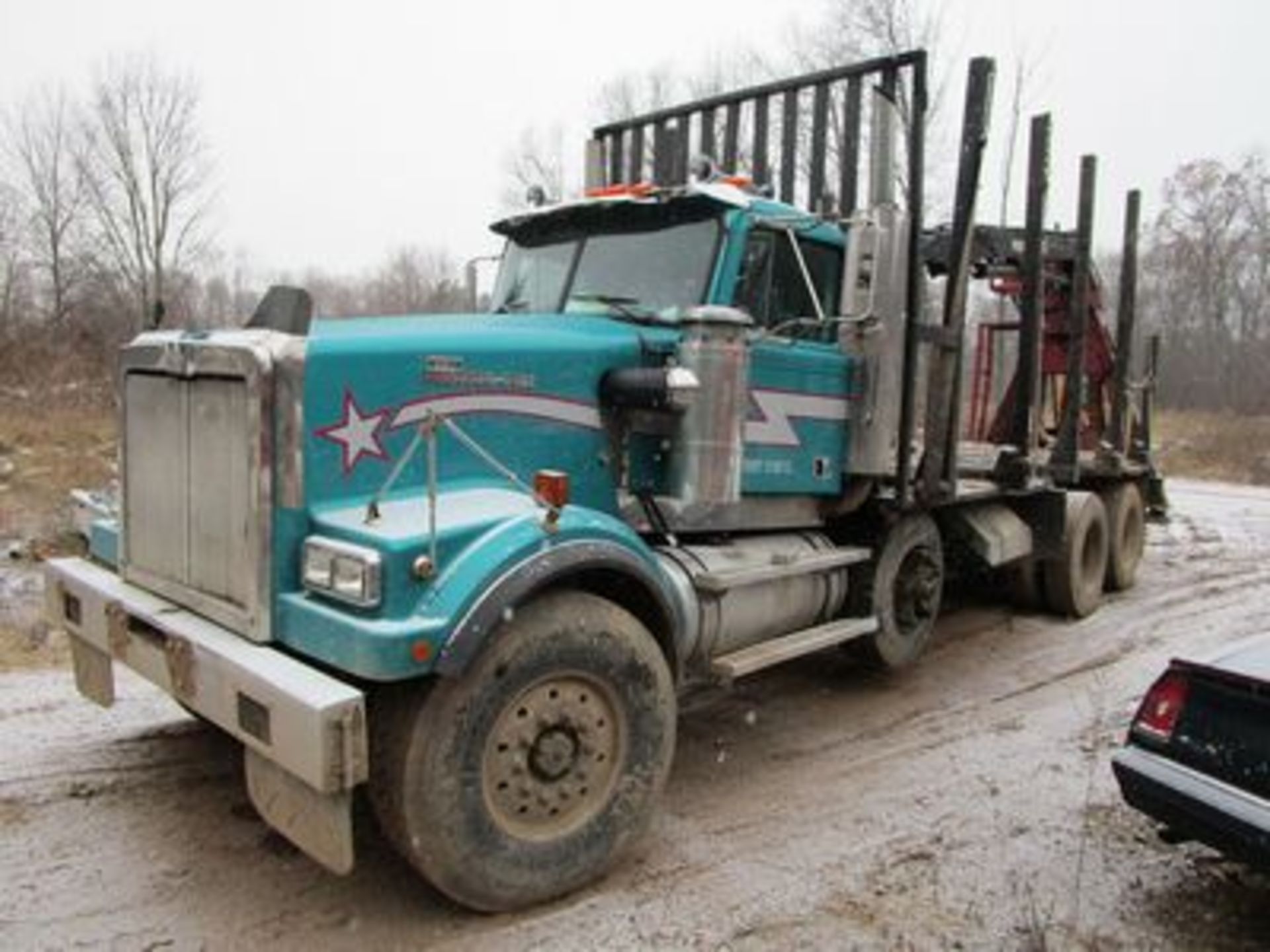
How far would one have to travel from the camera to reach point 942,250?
7.49m

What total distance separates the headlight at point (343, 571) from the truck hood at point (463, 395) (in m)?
0.21

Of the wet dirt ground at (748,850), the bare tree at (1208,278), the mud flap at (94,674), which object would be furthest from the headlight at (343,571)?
the bare tree at (1208,278)

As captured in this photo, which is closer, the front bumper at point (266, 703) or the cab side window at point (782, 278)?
the front bumper at point (266, 703)

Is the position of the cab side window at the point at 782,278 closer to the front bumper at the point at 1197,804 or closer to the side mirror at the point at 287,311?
the side mirror at the point at 287,311

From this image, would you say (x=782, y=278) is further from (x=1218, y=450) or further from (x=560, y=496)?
(x=1218, y=450)

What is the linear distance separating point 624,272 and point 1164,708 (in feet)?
10.2

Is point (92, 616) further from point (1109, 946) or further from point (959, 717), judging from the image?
point (959, 717)

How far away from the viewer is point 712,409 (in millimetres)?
4383

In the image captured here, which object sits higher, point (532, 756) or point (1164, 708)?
point (1164, 708)

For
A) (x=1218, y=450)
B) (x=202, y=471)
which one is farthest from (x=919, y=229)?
Result: (x=1218, y=450)

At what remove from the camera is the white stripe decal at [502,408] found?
3.81 m

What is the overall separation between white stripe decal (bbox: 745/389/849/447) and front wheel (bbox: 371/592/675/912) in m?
1.56

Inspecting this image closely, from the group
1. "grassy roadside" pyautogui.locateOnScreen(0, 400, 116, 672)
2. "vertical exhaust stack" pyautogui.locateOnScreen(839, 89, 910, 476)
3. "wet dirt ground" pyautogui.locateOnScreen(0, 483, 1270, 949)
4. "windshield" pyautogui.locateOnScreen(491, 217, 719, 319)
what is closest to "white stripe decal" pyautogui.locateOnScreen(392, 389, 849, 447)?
"vertical exhaust stack" pyautogui.locateOnScreen(839, 89, 910, 476)

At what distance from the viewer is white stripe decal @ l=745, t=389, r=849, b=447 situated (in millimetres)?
5059
